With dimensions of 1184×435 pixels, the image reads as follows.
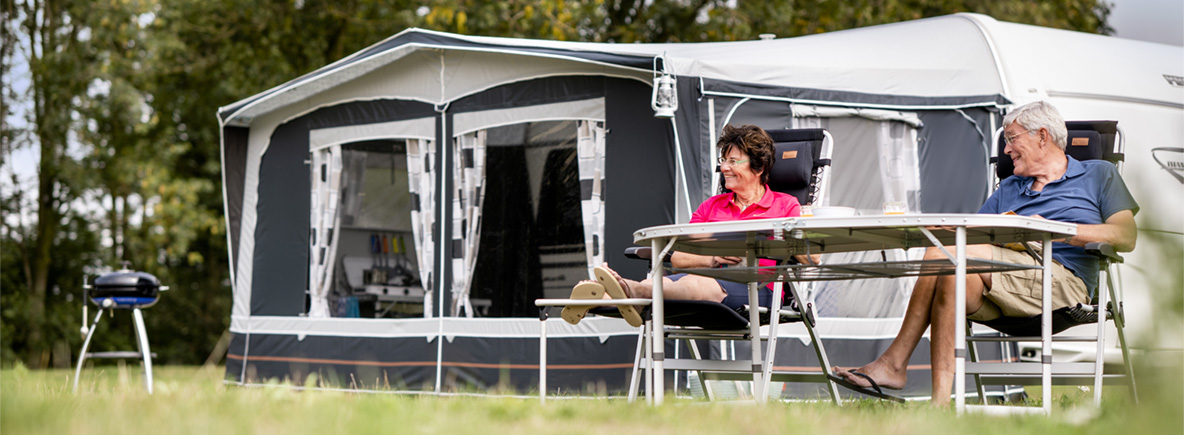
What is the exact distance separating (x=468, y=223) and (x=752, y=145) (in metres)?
2.29

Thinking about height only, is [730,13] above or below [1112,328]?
above

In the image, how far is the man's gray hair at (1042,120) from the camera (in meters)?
3.60

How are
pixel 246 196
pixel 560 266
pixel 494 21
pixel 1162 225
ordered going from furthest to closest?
pixel 494 21 < pixel 246 196 < pixel 560 266 < pixel 1162 225

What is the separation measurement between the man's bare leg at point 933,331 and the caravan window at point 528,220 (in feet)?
7.66

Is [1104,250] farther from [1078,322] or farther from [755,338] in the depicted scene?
[755,338]

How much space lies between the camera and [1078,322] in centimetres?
336

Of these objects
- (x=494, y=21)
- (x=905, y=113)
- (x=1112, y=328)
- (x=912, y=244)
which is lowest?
(x=1112, y=328)

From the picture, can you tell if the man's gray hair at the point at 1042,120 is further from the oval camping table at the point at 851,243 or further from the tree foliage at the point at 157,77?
the tree foliage at the point at 157,77

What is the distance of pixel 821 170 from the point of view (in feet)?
13.1

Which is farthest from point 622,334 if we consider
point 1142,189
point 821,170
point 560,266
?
point 1142,189

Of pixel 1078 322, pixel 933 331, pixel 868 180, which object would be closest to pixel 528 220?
pixel 868 180

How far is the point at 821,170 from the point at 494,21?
6.64 m

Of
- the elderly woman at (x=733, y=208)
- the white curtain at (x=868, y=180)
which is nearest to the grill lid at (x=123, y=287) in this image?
the elderly woman at (x=733, y=208)

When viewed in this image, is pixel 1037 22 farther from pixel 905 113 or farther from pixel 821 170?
pixel 821 170
